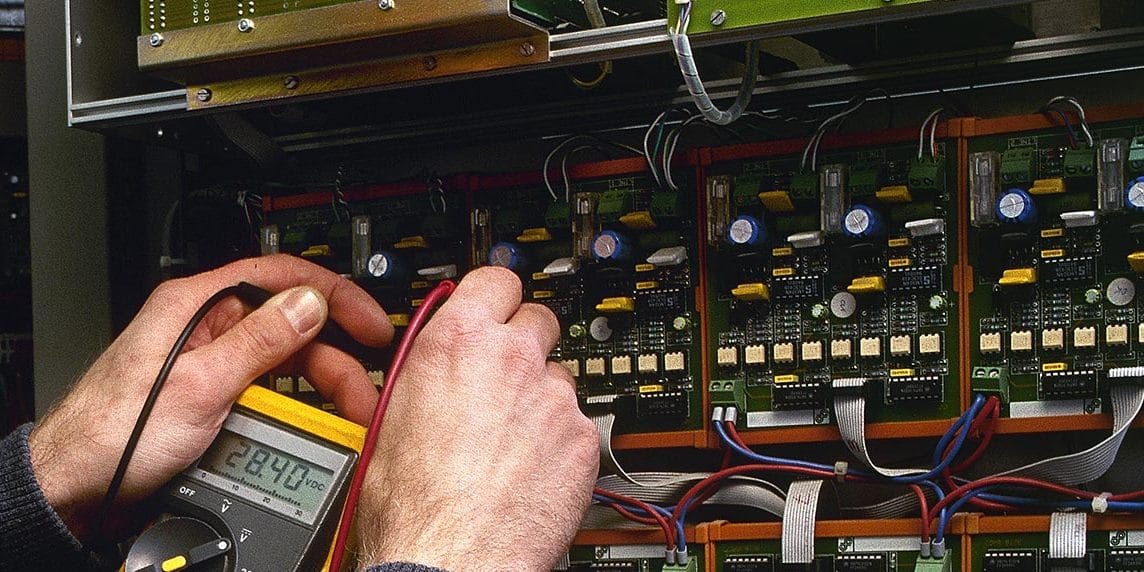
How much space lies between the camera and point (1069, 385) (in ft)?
6.37

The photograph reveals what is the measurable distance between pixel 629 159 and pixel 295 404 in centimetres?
79

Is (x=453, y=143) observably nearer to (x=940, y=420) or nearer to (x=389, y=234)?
(x=389, y=234)

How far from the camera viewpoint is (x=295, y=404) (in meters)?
1.68

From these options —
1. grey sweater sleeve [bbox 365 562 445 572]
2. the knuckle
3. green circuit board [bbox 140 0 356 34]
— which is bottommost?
grey sweater sleeve [bbox 365 562 445 572]

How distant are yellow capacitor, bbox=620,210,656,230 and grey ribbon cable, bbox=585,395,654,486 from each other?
0.98ft

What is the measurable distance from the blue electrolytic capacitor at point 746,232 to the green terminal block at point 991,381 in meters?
0.40

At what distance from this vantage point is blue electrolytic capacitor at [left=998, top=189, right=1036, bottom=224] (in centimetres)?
191

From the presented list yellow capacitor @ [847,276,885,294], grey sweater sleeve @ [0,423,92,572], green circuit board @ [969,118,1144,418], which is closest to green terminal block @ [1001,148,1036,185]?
green circuit board @ [969,118,1144,418]

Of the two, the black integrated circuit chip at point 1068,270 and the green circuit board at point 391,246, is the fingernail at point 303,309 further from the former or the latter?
the black integrated circuit chip at point 1068,270

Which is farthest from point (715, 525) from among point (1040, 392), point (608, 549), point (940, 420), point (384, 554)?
point (384, 554)

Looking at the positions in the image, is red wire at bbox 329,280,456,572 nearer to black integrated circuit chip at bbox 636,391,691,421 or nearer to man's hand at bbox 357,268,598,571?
man's hand at bbox 357,268,598,571

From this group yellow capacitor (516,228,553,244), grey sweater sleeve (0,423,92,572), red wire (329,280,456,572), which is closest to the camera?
red wire (329,280,456,572)

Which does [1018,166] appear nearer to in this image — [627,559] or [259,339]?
[627,559]

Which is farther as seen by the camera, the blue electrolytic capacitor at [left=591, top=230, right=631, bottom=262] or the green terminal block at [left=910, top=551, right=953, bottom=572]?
the blue electrolytic capacitor at [left=591, top=230, right=631, bottom=262]
